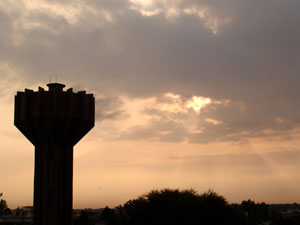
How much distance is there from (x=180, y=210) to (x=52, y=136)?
33.7m

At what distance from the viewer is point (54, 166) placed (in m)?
31.8

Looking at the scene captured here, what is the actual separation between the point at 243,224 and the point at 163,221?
13282mm

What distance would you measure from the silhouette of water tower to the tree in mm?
31205

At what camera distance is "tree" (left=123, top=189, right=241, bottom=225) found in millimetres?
61094

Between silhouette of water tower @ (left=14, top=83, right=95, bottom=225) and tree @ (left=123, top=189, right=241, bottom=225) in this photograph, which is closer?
silhouette of water tower @ (left=14, top=83, right=95, bottom=225)

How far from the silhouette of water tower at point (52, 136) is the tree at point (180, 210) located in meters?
31.2

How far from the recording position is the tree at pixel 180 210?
2405 inches

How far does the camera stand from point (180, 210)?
6172 cm

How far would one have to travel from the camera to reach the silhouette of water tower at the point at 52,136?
103 ft

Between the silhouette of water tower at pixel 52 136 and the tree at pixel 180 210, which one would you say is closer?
the silhouette of water tower at pixel 52 136

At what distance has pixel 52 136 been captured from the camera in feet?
105

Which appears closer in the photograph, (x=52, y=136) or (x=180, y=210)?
(x=52, y=136)

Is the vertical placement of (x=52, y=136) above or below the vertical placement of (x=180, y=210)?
above

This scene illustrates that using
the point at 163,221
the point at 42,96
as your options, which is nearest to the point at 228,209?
the point at 163,221
